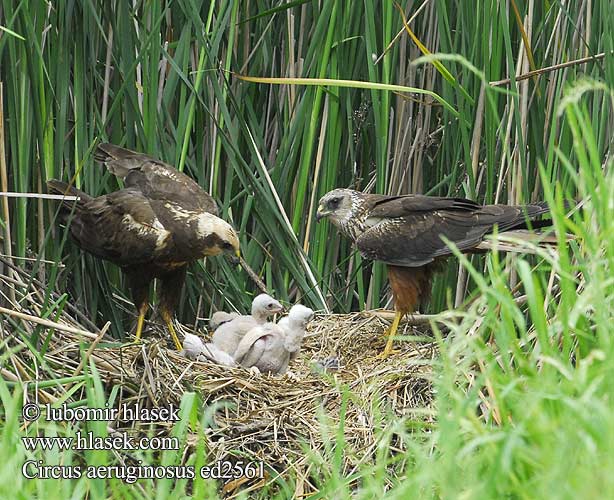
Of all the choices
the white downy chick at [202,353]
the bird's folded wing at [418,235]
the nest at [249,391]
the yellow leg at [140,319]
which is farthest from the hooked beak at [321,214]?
the yellow leg at [140,319]

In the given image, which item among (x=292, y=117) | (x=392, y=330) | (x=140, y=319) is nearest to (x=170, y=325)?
(x=140, y=319)

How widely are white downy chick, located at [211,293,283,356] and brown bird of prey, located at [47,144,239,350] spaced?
0.87ft

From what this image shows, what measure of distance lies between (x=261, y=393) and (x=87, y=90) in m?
1.57

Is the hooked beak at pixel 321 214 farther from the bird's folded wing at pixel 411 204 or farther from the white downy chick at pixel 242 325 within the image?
the white downy chick at pixel 242 325

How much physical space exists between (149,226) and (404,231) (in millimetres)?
1158

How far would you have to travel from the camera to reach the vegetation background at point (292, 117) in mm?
4273

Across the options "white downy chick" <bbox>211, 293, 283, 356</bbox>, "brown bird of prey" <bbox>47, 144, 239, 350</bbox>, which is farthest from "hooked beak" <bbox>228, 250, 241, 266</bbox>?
"white downy chick" <bbox>211, 293, 283, 356</bbox>

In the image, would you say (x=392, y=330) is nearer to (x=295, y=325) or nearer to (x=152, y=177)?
(x=295, y=325)

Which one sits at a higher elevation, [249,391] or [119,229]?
[119,229]

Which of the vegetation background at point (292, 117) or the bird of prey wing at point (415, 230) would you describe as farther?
the bird of prey wing at point (415, 230)

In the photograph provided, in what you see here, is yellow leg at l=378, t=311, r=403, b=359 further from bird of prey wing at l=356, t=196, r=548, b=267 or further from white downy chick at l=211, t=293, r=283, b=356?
white downy chick at l=211, t=293, r=283, b=356

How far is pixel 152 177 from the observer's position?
4680 mm

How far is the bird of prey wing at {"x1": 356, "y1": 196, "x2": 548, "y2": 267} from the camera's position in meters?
4.59

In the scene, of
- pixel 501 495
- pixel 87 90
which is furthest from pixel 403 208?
pixel 501 495
